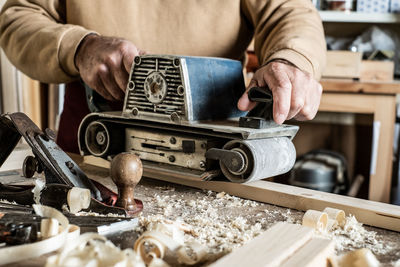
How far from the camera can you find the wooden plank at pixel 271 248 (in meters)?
0.60

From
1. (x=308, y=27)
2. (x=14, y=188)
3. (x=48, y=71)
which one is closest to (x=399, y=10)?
(x=308, y=27)

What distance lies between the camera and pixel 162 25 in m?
1.59

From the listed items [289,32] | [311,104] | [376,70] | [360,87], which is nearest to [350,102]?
[360,87]

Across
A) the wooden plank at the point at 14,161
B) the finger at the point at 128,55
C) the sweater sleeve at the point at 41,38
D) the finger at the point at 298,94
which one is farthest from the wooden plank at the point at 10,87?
the finger at the point at 298,94

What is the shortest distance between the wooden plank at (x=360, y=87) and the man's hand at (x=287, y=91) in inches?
49.5

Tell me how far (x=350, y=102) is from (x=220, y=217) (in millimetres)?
1663

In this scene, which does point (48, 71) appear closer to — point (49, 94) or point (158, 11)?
point (158, 11)

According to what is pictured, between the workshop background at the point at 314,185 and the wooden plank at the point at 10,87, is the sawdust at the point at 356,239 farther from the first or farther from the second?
the wooden plank at the point at 10,87

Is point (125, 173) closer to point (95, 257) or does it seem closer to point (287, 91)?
point (95, 257)

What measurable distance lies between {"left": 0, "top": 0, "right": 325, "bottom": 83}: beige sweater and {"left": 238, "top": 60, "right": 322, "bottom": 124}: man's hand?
297 mm

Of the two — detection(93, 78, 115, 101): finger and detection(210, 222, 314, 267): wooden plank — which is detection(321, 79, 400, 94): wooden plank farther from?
detection(210, 222, 314, 267): wooden plank

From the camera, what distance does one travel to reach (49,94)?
2.81 m

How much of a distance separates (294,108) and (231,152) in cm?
22

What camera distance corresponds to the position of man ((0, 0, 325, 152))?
1.27 metres
